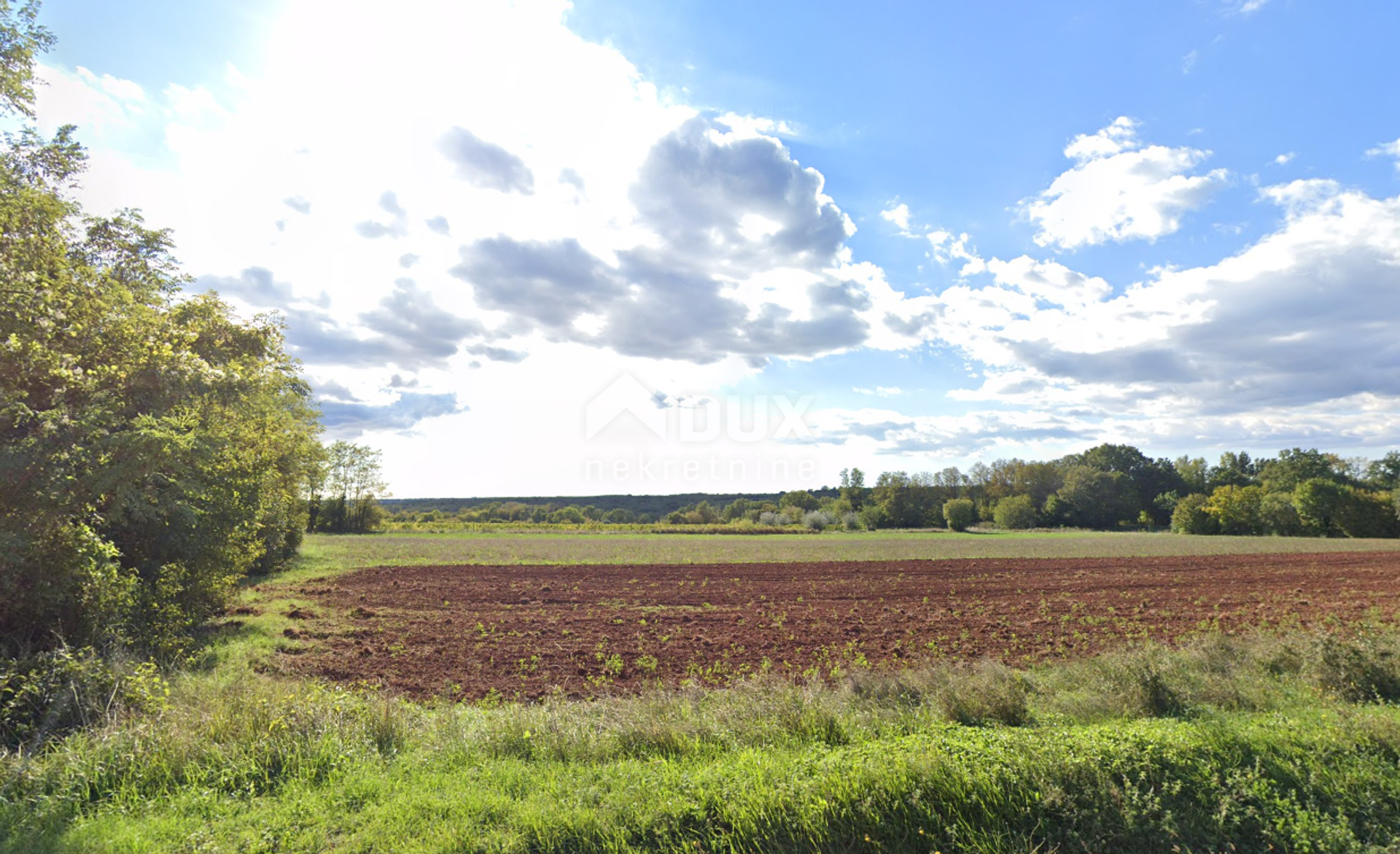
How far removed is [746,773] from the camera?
5516mm

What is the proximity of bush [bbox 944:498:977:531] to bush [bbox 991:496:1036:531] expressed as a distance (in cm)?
593

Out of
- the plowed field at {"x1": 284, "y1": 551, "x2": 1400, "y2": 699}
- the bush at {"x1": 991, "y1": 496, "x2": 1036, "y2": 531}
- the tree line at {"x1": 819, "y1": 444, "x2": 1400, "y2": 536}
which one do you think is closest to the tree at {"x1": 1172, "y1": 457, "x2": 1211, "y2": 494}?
the tree line at {"x1": 819, "y1": 444, "x2": 1400, "y2": 536}

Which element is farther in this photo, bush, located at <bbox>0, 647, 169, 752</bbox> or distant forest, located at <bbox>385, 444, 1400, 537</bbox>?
distant forest, located at <bbox>385, 444, 1400, 537</bbox>

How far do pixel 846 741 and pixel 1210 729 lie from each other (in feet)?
13.0

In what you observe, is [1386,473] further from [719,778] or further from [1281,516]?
[719,778]

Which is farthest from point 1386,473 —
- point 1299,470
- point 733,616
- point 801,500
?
point 733,616

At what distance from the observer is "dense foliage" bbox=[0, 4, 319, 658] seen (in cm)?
815

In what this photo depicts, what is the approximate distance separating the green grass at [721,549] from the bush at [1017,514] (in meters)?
40.3

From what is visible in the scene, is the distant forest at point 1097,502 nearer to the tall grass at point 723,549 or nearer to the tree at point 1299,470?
the tree at point 1299,470

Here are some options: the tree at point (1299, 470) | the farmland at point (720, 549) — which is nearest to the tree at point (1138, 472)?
the tree at point (1299, 470)

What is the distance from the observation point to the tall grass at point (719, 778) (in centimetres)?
493

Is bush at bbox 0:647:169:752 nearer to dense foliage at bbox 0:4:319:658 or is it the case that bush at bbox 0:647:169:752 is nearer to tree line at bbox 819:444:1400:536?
dense foliage at bbox 0:4:319:658

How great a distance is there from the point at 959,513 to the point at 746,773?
105 metres

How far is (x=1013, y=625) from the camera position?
16.2 metres
